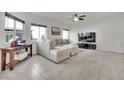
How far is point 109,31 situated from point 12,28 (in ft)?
19.8

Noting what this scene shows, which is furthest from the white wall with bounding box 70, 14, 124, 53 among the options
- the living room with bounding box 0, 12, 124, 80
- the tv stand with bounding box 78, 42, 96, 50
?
the tv stand with bounding box 78, 42, 96, 50

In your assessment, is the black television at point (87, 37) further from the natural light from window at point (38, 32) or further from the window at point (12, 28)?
the window at point (12, 28)

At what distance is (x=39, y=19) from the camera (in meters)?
5.48

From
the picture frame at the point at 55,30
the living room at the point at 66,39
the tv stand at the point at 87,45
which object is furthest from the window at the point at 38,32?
the tv stand at the point at 87,45

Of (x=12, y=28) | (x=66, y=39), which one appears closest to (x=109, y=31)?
(x=66, y=39)

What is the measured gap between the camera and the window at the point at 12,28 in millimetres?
3269

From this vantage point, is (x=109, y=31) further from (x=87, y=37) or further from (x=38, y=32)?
(x=38, y=32)

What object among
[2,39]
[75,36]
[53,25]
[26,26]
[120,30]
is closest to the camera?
[2,39]

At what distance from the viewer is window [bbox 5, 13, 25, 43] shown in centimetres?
327

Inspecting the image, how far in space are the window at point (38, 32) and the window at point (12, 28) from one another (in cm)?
94

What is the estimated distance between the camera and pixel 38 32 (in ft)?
18.5

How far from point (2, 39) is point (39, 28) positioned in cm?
308
